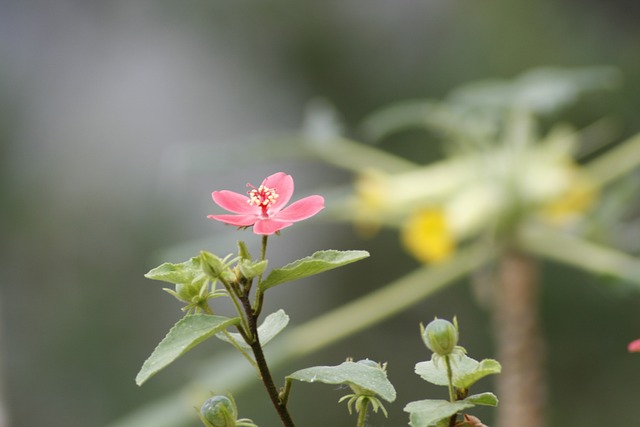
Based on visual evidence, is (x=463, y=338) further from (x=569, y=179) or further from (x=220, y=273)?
(x=220, y=273)

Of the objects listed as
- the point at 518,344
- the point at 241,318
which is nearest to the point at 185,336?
the point at 241,318

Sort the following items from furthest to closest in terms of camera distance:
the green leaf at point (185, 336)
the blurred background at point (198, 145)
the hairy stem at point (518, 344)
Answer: the blurred background at point (198, 145) → the hairy stem at point (518, 344) → the green leaf at point (185, 336)

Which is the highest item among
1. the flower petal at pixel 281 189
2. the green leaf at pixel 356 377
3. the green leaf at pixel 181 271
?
the flower petal at pixel 281 189

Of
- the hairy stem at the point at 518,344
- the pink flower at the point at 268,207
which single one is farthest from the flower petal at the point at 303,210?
the hairy stem at the point at 518,344

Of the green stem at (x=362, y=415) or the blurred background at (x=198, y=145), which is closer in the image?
the green stem at (x=362, y=415)

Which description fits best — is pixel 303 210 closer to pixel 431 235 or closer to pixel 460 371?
pixel 460 371

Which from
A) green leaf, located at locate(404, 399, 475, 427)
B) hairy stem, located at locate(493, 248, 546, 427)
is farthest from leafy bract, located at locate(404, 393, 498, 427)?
hairy stem, located at locate(493, 248, 546, 427)

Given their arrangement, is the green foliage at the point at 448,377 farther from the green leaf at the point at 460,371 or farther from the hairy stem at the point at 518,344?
the hairy stem at the point at 518,344

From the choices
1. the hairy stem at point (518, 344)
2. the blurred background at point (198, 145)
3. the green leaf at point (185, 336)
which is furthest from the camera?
the blurred background at point (198, 145)
